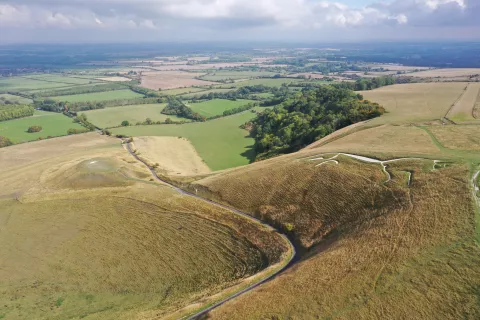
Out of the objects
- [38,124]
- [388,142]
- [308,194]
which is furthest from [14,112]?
[388,142]

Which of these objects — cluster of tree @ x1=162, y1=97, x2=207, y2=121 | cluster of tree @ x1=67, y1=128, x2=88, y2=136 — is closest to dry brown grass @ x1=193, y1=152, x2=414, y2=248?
cluster of tree @ x1=67, y1=128, x2=88, y2=136

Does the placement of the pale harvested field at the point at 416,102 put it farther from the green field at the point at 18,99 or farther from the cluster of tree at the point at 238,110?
the green field at the point at 18,99

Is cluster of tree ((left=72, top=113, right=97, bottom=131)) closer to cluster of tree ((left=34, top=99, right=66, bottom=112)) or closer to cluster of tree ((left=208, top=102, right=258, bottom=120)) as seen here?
cluster of tree ((left=34, top=99, right=66, bottom=112))

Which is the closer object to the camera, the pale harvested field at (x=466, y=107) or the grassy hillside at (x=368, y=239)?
the grassy hillside at (x=368, y=239)

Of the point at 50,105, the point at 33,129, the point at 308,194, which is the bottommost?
the point at 33,129

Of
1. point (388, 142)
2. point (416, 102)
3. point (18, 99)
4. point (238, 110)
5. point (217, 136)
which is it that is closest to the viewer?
point (388, 142)

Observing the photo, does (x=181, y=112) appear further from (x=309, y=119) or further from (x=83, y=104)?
(x=309, y=119)

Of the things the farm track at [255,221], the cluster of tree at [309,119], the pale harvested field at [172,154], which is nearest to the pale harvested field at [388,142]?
the cluster of tree at [309,119]
